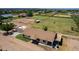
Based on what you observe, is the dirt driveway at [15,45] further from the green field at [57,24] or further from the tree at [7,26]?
the green field at [57,24]

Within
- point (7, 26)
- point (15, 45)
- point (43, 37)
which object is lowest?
point (15, 45)

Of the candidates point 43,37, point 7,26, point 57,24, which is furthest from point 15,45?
point 57,24

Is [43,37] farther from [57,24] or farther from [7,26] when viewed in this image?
[7,26]

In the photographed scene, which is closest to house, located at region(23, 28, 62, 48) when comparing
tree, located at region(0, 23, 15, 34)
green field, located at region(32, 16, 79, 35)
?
green field, located at region(32, 16, 79, 35)

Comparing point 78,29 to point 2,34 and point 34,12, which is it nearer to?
point 34,12
